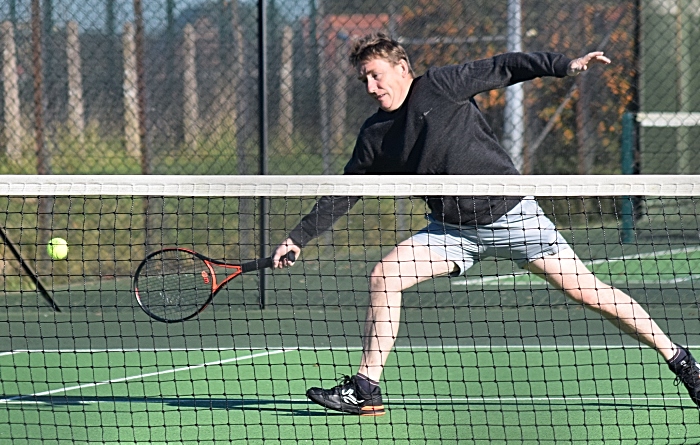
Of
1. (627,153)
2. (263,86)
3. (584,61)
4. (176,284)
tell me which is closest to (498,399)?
(584,61)

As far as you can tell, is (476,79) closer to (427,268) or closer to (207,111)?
(427,268)

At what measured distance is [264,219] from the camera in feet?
23.5

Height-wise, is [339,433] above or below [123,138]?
below

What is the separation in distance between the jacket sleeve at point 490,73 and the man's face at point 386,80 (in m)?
0.12

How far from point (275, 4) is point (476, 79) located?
361 cm

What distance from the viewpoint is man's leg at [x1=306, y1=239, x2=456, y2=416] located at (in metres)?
4.26

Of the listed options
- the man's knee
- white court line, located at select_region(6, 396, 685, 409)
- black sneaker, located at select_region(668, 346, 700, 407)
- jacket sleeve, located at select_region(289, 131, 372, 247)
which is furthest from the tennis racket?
black sneaker, located at select_region(668, 346, 700, 407)

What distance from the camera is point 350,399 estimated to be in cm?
428

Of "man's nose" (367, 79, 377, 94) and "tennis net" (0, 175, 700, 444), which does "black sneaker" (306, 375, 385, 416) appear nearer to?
"tennis net" (0, 175, 700, 444)

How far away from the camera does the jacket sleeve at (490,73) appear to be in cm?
416

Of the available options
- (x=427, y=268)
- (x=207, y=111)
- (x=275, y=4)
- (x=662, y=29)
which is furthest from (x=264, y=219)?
(x=662, y=29)

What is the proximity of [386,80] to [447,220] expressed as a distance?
24.5 inches

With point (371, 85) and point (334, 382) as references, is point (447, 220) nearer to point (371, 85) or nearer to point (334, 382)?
point (371, 85)

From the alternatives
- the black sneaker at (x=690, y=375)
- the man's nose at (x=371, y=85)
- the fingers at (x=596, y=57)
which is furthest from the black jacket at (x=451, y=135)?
the black sneaker at (x=690, y=375)
